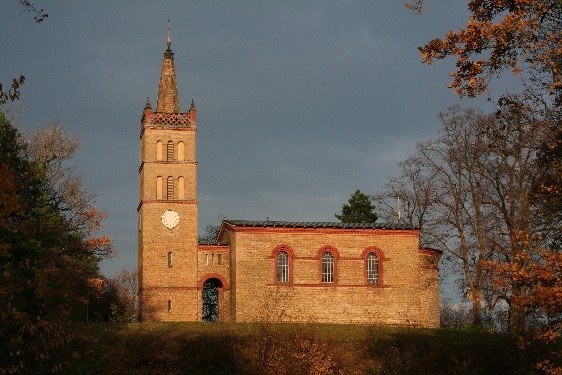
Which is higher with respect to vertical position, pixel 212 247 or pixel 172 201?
pixel 172 201

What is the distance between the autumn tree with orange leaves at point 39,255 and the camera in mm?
18719

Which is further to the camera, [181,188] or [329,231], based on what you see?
[181,188]

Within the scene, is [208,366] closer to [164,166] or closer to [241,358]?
[241,358]

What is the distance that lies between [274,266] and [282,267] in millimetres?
540

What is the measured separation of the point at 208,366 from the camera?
32.1m

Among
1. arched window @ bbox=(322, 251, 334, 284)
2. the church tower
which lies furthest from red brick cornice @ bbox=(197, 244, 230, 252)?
arched window @ bbox=(322, 251, 334, 284)

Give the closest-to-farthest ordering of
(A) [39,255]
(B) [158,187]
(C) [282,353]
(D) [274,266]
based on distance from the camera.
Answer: (A) [39,255]
(C) [282,353]
(D) [274,266]
(B) [158,187]

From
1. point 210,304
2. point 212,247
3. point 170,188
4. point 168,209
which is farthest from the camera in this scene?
point 210,304

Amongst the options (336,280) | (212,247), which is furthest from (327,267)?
(212,247)

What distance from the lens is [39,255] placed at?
26844mm

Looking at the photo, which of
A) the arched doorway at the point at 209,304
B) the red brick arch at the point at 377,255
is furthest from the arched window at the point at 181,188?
the arched doorway at the point at 209,304

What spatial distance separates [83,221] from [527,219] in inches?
961

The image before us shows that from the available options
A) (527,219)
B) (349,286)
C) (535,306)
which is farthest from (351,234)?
(535,306)

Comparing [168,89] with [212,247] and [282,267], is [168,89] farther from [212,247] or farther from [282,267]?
[282,267]
